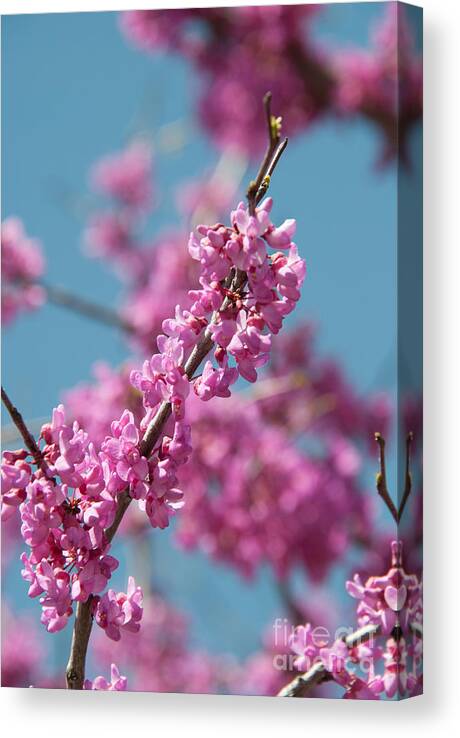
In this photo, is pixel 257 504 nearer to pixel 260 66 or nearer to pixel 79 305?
pixel 79 305

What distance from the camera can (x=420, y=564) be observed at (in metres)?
2.72

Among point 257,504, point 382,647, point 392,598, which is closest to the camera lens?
point 392,598

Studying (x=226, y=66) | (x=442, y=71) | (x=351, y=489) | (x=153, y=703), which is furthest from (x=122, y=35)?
(x=153, y=703)

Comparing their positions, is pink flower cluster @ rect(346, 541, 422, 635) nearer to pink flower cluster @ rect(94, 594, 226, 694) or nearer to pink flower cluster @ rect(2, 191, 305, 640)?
pink flower cluster @ rect(2, 191, 305, 640)

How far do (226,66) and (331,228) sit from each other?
914 millimetres

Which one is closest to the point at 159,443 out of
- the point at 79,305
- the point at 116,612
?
the point at 116,612

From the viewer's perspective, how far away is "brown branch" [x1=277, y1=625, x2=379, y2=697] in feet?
7.39

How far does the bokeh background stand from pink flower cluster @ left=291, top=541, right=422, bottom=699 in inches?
13.4

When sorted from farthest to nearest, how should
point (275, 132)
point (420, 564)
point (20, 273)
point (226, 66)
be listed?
1. point (226, 66)
2. point (20, 273)
3. point (420, 564)
4. point (275, 132)

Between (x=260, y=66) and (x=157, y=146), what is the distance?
501 millimetres

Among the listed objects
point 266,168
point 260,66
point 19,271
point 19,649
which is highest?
point 260,66

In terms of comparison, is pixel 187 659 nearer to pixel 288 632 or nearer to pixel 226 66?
pixel 288 632

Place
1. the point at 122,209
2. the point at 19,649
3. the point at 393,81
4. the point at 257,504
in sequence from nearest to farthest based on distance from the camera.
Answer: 1. the point at 393,81
2. the point at 19,649
3. the point at 257,504
4. the point at 122,209

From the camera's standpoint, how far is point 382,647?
103 inches
